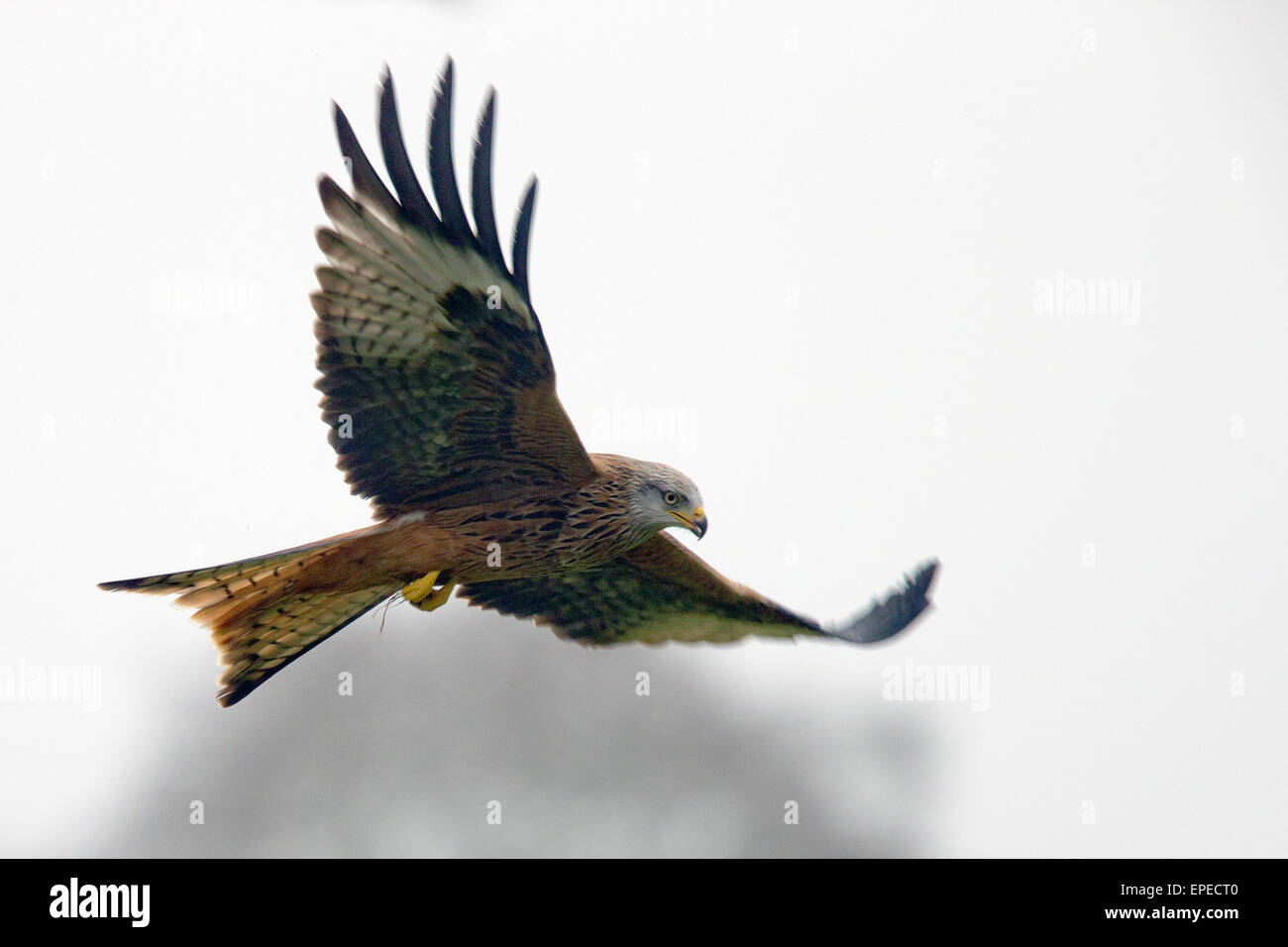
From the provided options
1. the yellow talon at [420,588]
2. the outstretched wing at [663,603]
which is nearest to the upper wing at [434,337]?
the yellow talon at [420,588]

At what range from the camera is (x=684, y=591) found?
7578 millimetres

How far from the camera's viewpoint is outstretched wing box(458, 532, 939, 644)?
733 cm

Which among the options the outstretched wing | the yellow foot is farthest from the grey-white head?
the yellow foot

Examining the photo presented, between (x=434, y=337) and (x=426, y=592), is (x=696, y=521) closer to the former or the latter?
(x=426, y=592)

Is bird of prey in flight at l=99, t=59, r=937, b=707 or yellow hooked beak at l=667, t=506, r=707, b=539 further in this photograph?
yellow hooked beak at l=667, t=506, r=707, b=539

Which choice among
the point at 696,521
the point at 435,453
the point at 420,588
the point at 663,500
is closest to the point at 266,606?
the point at 420,588

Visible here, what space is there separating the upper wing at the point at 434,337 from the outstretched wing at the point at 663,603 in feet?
3.23

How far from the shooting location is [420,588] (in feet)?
22.0

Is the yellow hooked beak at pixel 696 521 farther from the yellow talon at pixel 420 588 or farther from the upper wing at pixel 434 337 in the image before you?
the yellow talon at pixel 420 588

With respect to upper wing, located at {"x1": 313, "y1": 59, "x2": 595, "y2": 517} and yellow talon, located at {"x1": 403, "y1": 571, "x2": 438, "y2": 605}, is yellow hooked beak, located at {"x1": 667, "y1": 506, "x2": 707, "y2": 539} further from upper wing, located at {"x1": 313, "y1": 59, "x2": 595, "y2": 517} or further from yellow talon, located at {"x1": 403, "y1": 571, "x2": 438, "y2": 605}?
yellow talon, located at {"x1": 403, "y1": 571, "x2": 438, "y2": 605}

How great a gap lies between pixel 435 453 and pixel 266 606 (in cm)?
108
